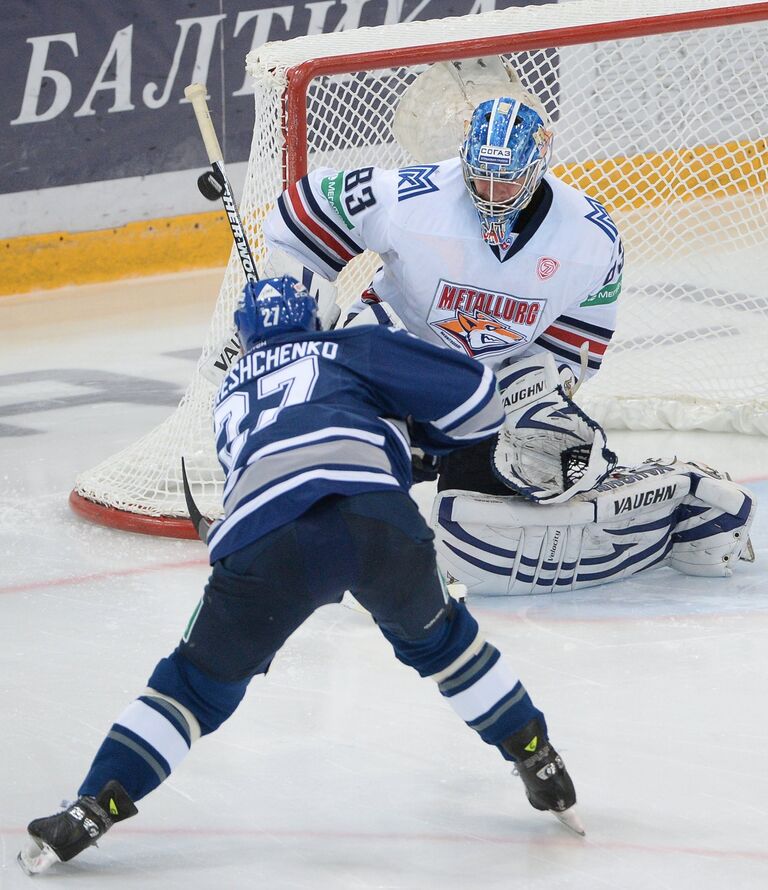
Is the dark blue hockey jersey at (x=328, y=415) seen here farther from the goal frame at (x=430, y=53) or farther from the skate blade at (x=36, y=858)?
the goal frame at (x=430, y=53)

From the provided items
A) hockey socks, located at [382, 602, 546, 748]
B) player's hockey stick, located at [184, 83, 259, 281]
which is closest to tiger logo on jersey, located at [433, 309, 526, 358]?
player's hockey stick, located at [184, 83, 259, 281]

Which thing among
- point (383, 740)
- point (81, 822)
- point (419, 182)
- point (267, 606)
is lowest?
point (383, 740)

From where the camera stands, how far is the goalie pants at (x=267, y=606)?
207 centimetres

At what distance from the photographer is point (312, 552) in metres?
2.06

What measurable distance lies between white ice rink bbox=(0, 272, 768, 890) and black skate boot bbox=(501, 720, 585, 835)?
0.05 metres

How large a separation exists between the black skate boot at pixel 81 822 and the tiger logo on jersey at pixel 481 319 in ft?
4.57

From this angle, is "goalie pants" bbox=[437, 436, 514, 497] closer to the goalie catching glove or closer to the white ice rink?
the goalie catching glove

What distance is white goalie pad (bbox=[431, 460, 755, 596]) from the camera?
10.7 ft

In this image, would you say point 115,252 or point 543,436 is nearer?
point 543,436

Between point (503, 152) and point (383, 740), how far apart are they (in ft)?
3.45

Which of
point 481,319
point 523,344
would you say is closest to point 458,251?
point 481,319

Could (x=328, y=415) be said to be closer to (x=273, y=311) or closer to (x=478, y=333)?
(x=273, y=311)

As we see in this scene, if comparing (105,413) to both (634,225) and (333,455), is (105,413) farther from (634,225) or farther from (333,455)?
(333,455)

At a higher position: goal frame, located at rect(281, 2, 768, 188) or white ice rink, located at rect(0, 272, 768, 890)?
goal frame, located at rect(281, 2, 768, 188)
